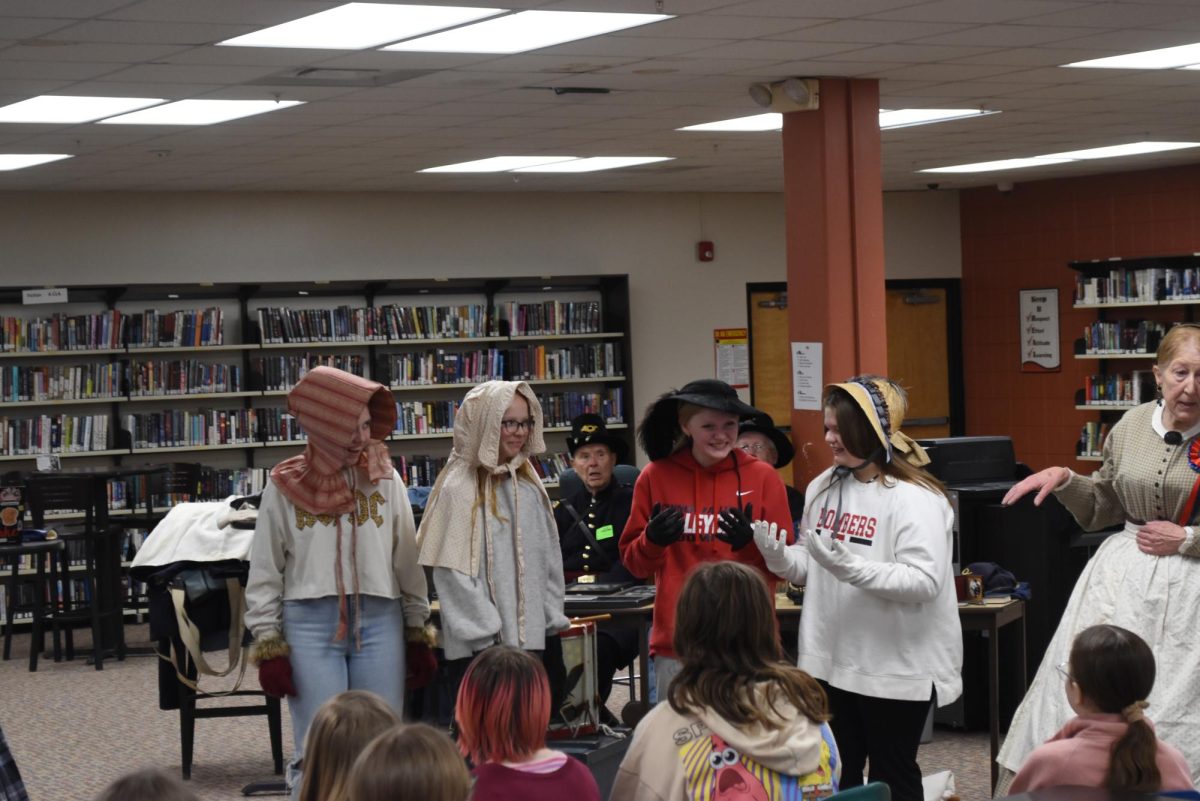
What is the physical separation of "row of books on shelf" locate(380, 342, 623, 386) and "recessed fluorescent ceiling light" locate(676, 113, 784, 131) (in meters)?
3.22

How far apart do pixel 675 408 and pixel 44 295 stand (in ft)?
23.6

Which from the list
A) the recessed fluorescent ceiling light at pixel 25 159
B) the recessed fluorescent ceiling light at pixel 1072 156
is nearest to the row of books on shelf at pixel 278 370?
the recessed fluorescent ceiling light at pixel 25 159

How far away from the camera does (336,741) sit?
2666mm

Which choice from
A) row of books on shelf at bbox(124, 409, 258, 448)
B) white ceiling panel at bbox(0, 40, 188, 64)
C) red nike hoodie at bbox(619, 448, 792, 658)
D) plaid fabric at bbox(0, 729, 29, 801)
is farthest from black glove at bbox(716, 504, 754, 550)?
row of books on shelf at bbox(124, 409, 258, 448)

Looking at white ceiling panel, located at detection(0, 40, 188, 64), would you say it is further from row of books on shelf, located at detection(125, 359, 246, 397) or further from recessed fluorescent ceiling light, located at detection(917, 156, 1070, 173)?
recessed fluorescent ceiling light, located at detection(917, 156, 1070, 173)

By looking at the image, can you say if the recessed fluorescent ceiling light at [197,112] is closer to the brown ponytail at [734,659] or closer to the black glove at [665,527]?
the black glove at [665,527]

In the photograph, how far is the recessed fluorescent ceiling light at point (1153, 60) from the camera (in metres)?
7.16

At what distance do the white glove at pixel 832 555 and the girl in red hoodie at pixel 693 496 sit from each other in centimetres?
42

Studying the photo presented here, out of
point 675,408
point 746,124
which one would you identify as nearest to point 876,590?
point 675,408

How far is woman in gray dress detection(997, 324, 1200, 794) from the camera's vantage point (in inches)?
166

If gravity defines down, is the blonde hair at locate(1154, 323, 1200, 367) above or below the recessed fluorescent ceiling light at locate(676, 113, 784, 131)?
below

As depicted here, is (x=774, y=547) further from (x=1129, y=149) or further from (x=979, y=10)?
(x=1129, y=149)

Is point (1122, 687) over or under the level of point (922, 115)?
under

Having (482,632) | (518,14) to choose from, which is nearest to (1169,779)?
(482,632)
